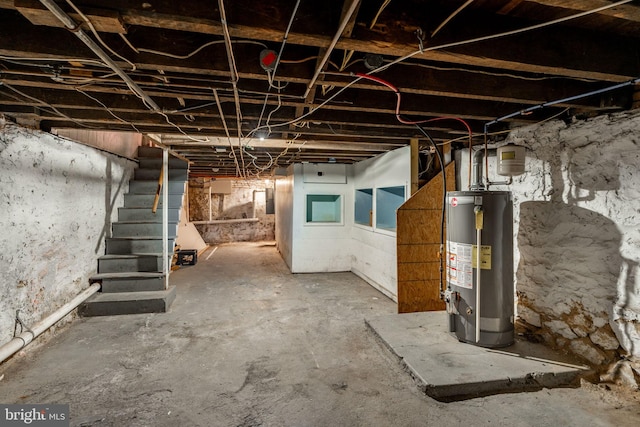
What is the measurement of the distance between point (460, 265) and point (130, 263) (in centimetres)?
368

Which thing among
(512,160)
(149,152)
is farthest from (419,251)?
(149,152)

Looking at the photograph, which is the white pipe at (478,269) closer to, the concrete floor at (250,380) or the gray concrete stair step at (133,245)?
the concrete floor at (250,380)

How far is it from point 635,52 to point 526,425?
213 centimetres

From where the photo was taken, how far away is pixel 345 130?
2885 mm

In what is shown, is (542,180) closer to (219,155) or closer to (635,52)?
(635,52)

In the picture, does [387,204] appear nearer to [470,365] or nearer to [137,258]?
[470,365]

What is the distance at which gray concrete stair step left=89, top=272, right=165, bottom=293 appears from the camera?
11.6 feet

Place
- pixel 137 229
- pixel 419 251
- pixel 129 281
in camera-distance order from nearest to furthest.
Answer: pixel 419 251
pixel 129 281
pixel 137 229

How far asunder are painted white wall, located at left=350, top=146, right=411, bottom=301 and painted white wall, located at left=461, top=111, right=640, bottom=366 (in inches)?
51.8

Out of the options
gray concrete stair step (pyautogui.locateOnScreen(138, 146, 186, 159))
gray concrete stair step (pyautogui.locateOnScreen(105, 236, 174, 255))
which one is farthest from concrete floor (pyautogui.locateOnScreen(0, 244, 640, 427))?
gray concrete stair step (pyautogui.locateOnScreen(138, 146, 186, 159))

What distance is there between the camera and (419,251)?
10.2 feet

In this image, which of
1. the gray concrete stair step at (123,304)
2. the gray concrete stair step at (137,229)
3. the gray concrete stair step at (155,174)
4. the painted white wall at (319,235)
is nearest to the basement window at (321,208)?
the painted white wall at (319,235)

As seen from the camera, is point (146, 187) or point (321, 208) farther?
point (321, 208)

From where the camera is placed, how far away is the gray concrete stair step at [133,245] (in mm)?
3844
